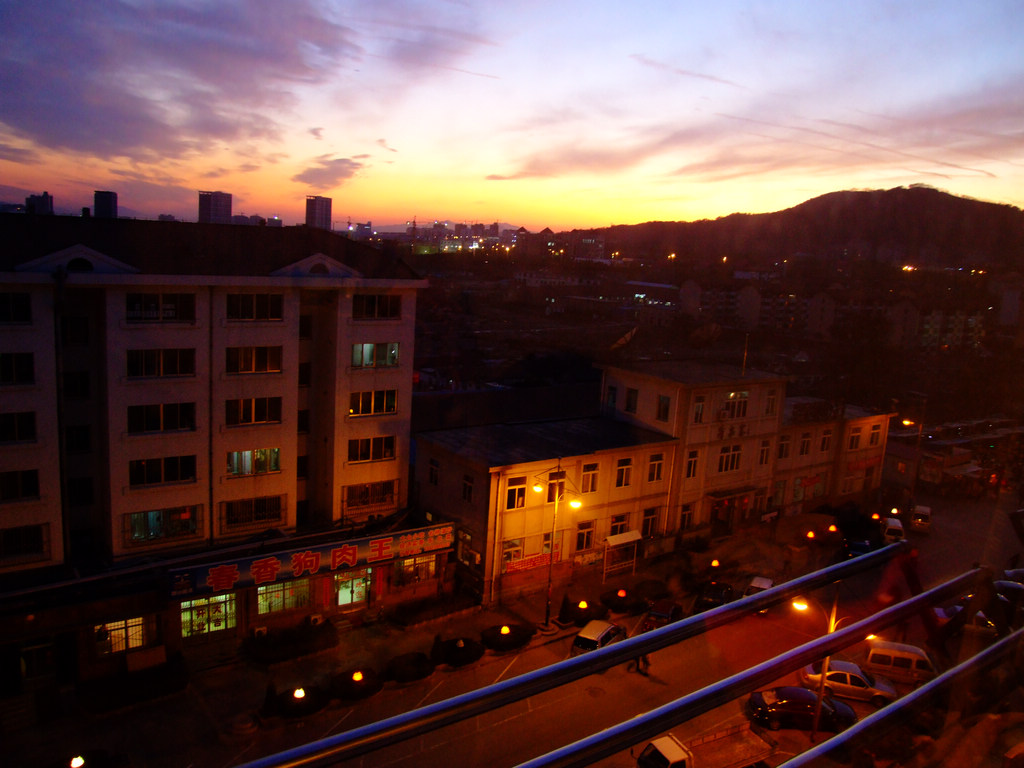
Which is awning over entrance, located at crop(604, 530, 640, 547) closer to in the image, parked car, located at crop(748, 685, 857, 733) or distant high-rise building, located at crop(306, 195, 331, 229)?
parked car, located at crop(748, 685, 857, 733)

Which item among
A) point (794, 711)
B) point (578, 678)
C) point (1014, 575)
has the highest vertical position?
point (578, 678)

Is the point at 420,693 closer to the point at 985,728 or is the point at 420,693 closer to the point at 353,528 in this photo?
the point at 353,528

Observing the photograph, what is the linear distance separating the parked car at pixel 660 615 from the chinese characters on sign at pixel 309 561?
8.24ft

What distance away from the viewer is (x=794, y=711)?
16.7 ft

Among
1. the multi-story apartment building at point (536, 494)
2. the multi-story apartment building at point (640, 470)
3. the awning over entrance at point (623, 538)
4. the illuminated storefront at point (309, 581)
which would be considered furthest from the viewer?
the awning over entrance at point (623, 538)

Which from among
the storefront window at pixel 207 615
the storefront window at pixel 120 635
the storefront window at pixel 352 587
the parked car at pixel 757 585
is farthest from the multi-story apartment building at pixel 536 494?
the storefront window at pixel 120 635

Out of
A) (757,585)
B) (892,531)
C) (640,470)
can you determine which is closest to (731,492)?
(640,470)

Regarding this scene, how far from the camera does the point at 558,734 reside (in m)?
5.72

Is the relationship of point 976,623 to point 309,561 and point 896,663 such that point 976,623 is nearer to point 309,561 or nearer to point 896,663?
point 896,663

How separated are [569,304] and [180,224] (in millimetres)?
13099

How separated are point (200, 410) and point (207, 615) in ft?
7.16

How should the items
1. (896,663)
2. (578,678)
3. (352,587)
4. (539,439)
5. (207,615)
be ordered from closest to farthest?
1. (578,678)
2. (896,663)
3. (207,615)
4. (352,587)
5. (539,439)

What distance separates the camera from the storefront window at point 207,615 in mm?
7273

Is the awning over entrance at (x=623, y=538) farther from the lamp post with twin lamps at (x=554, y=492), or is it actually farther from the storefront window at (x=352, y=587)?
the storefront window at (x=352, y=587)
